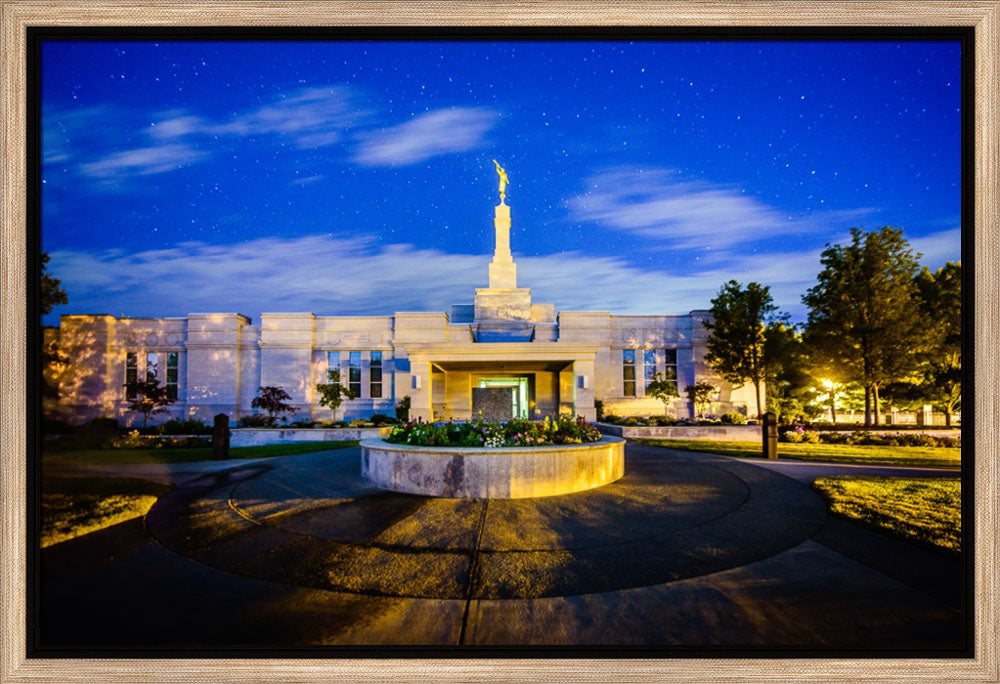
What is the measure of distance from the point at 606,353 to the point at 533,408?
7.46m

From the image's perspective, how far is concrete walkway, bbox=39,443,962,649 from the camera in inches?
136

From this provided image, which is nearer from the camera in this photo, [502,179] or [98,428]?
[98,428]

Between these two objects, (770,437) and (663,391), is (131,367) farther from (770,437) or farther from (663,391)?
(770,437)

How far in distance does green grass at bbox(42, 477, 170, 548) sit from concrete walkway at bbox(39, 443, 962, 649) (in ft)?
1.31

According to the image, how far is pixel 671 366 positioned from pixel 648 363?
146 centimetres

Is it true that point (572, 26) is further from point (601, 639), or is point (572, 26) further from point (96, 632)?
point (96, 632)

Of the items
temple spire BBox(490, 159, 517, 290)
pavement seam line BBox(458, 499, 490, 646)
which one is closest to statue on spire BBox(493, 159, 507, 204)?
temple spire BBox(490, 159, 517, 290)

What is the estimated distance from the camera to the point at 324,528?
5.92 meters

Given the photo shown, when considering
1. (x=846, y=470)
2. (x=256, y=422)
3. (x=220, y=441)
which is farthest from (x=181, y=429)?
(x=846, y=470)

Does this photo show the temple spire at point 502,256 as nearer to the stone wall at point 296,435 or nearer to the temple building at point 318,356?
the temple building at point 318,356

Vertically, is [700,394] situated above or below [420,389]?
below

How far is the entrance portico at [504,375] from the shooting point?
60.6 feet

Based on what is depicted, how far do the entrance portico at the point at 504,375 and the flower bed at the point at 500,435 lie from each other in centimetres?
827

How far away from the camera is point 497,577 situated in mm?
4402
